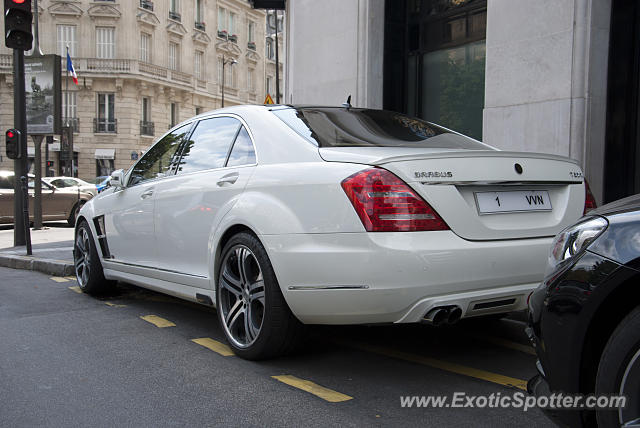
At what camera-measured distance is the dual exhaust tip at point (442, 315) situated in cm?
305

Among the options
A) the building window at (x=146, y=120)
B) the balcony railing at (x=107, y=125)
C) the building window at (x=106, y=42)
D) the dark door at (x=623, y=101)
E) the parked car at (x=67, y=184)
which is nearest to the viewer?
the dark door at (x=623, y=101)

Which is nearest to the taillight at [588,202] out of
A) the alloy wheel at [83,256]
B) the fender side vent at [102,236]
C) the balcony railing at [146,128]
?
the fender side vent at [102,236]

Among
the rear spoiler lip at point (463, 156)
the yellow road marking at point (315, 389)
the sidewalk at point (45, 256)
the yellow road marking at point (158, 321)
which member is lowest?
the sidewalk at point (45, 256)

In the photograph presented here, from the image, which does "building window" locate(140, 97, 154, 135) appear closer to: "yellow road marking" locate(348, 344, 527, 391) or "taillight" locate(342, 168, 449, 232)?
"yellow road marking" locate(348, 344, 527, 391)

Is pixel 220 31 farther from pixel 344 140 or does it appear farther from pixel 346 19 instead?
pixel 344 140

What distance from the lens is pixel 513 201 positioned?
130 inches

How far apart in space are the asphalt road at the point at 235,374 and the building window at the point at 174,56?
4390 cm

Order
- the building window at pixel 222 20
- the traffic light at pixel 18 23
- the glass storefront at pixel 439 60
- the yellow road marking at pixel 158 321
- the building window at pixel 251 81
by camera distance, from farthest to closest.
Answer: the building window at pixel 251 81 < the building window at pixel 222 20 < the glass storefront at pixel 439 60 < the traffic light at pixel 18 23 < the yellow road marking at pixel 158 321

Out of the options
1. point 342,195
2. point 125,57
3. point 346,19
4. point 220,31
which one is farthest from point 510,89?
point 220,31

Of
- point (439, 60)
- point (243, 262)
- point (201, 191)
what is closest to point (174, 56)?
point (439, 60)

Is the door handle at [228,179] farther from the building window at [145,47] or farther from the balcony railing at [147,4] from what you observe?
the balcony railing at [147,4]

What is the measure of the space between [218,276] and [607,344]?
252 cm

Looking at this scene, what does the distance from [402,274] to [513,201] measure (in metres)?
0.78

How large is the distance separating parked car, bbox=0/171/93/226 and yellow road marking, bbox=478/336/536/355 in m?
14.2
